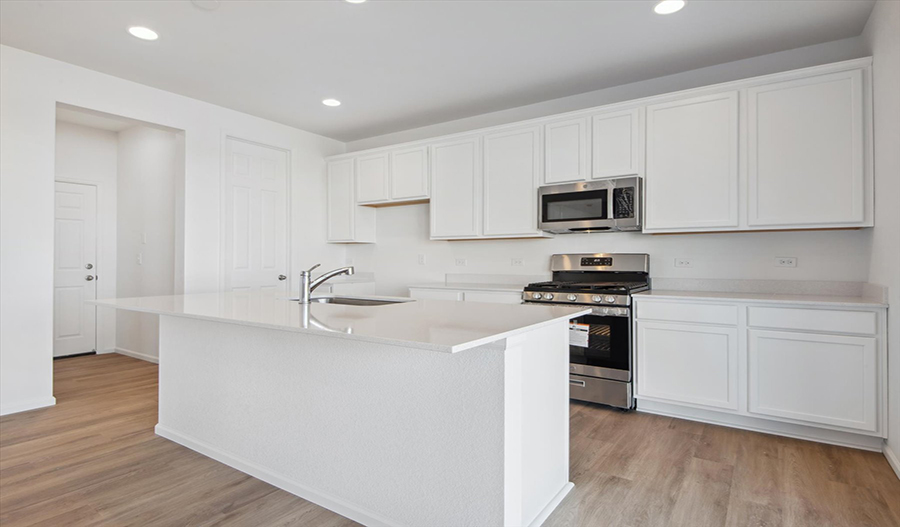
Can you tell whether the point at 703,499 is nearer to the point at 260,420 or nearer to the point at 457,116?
the point at 260,420

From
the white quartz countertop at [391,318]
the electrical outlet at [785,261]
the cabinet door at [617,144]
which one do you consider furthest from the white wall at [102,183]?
the electrical outlet at [785,261]

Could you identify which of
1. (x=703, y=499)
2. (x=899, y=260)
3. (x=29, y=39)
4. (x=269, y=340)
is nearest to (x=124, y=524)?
(x=269, y=340)

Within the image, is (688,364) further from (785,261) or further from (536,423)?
(536,423)

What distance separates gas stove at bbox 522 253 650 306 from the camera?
3336mm

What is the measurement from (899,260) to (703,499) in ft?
5.12

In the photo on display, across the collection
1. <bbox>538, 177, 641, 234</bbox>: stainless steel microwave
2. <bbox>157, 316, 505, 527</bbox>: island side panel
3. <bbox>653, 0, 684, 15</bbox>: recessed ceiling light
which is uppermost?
<bbox>653, 0, 684, 15</bbox>: recessed ceiling light

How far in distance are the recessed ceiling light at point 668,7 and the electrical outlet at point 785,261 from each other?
1.82 meters

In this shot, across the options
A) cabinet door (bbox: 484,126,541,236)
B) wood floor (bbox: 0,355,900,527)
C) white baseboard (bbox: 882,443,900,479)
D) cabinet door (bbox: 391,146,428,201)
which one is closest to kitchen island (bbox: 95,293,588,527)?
wood floor (bbox: 0,355,900,527)

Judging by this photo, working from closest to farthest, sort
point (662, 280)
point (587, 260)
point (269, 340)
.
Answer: point (269, 340)
point (662, 280)
point (587, 260)

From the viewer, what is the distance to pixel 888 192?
2.46m

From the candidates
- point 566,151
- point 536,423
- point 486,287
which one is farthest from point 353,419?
point 566,151

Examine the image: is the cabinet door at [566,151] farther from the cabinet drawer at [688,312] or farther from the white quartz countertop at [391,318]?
the white quartz countertop at [391,318]

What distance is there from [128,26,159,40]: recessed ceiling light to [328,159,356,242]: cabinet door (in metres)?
2.35

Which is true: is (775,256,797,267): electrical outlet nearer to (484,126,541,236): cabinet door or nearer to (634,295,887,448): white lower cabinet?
(634,295,887,448): white lower cabinet
